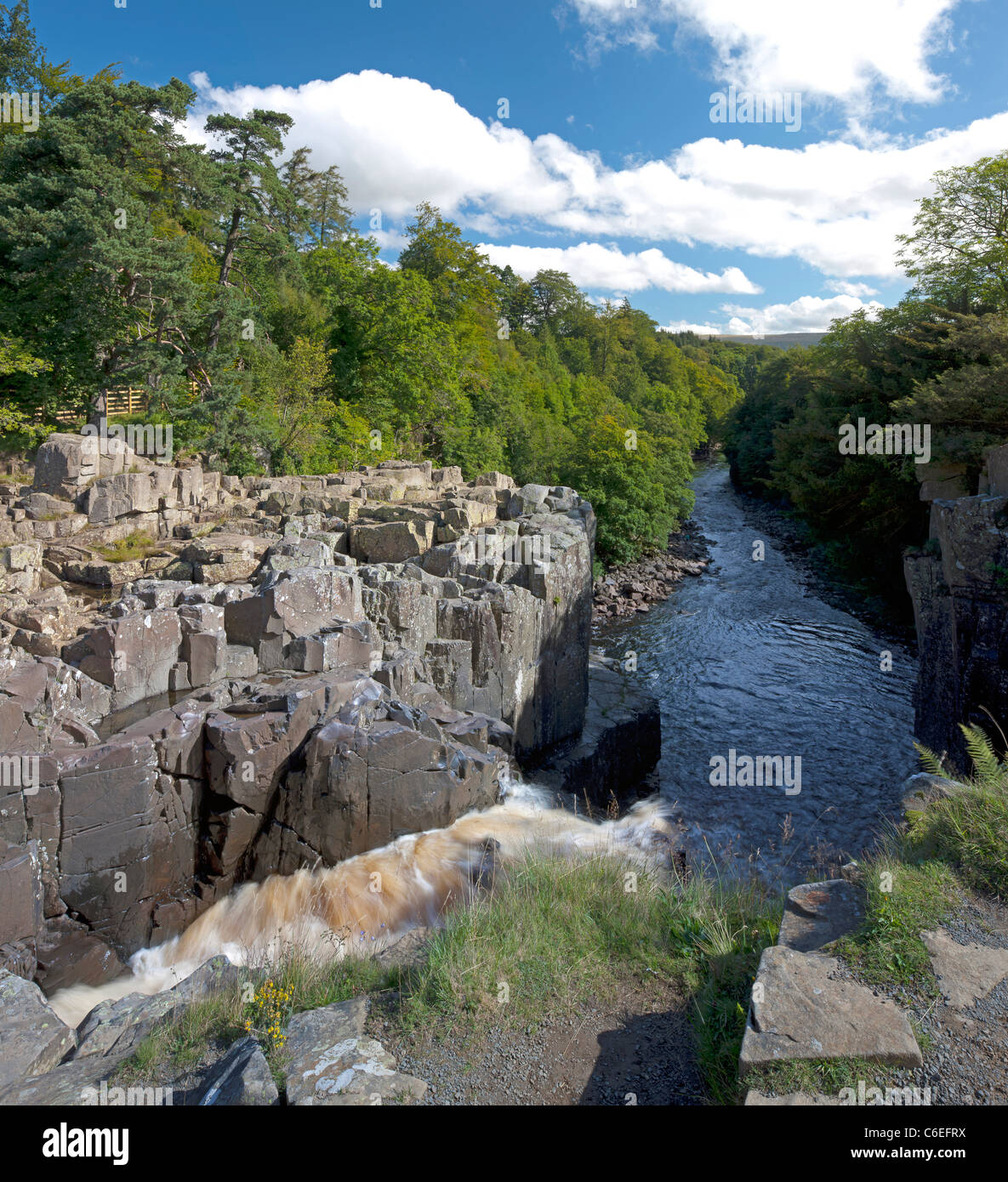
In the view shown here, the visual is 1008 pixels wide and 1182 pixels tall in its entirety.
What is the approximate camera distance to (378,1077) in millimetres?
4266

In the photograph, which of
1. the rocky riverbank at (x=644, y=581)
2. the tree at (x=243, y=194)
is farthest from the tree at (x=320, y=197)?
the rocky riverbank at (x=644, y=581)

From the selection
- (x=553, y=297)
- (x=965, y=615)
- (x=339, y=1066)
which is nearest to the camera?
(x=339, y=1066)

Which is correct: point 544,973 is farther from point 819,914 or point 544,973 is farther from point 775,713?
point 775,713

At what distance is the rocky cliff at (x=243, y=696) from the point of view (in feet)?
27.9

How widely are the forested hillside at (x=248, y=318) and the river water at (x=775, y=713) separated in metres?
8.82

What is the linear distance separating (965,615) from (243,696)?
48.0ft

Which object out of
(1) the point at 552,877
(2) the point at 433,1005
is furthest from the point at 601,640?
(2) the point at 433,1005

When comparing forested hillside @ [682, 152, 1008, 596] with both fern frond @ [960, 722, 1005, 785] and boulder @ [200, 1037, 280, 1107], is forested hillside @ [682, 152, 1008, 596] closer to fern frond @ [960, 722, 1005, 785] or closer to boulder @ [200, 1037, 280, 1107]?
fern frond @ [960, 722, 1005, 785]

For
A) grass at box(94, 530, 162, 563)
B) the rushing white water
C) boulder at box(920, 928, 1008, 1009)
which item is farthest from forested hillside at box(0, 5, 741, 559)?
boulder at box(920, 928, 1008, 1009)

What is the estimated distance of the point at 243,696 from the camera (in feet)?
33.8

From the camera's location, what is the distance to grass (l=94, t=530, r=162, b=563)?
1627 centimetres

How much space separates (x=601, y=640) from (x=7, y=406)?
72.8ft

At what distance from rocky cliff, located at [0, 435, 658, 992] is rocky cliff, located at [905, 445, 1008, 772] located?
6.59 metres

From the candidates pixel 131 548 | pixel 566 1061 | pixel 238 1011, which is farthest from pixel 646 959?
pixel 131 548
